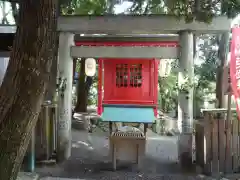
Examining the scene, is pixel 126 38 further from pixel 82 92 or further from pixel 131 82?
pixel 82 92

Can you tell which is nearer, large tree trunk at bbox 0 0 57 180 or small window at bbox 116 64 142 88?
large tree trunk at bbox 0 0 57 180

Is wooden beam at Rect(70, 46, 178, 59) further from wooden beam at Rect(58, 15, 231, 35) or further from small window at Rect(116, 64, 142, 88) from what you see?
small window at Rect(116, 64, 142, 88)

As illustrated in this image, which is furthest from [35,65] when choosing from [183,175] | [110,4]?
[110,4]

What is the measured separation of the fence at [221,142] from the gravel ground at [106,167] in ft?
1.50

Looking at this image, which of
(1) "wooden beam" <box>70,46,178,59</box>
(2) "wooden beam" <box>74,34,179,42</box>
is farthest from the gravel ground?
(2) "wooden beam" <box>74,34,179,42</box>

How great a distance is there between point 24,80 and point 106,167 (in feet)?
13.5

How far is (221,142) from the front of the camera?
19.3ft

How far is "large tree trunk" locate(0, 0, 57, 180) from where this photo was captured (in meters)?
2.76

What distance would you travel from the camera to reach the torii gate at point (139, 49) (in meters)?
6.48

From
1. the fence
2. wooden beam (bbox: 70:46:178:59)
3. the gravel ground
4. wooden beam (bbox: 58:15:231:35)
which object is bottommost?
the gravel ground

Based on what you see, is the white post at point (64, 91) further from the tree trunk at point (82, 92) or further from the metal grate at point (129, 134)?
the tree trunk at point (82, 92)

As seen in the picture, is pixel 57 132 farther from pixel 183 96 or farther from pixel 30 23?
pixel 30 23

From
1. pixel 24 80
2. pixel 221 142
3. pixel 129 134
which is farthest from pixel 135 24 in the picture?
pixel 24 80

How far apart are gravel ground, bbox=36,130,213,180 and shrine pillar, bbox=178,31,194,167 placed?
435mm
